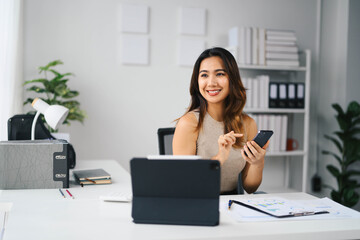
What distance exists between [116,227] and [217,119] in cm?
102

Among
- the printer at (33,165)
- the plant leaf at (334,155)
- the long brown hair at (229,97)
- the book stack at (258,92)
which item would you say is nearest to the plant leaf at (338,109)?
the plant leaf at (334,155)

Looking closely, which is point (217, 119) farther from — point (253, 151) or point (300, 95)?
point (300, 95)

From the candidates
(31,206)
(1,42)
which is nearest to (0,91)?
(1,42)

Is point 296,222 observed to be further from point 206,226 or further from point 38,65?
point 38,65

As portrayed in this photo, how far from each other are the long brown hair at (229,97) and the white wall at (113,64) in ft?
5.64

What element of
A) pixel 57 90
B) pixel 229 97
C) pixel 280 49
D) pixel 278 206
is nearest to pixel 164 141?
pixel 229 97

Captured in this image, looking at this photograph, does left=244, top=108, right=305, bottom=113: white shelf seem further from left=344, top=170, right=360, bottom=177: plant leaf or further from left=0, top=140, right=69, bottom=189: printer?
left=0, top=140, right=69, bottom=189: printer

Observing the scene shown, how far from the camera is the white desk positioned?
3.74 ft

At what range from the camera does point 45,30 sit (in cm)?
345

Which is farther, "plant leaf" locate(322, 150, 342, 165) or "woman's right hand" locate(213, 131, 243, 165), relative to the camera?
"plant leaf" locate(322, 150, 342, 165)

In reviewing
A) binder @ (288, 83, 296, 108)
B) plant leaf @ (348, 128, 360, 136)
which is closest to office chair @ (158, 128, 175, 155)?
binder @ (288, 83, 296, 108)

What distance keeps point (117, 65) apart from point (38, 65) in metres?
0.73

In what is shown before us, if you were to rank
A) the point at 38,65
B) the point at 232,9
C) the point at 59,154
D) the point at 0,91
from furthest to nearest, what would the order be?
the point at 232,9
the point at 38,65
the point at 0,91
the point at 59,154

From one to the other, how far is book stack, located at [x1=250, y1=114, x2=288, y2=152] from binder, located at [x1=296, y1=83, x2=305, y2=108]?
207 millimetres
